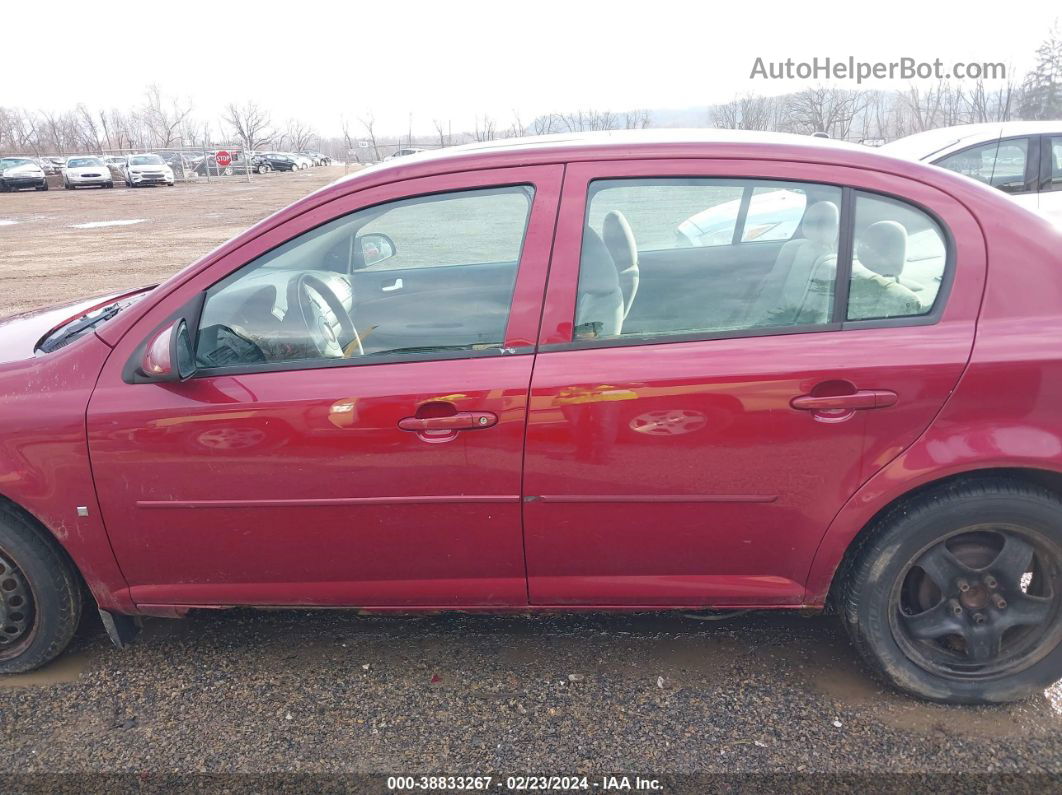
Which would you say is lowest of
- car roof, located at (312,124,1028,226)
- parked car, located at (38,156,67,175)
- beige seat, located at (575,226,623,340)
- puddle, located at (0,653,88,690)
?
puddle, located at (0,653,88,690)

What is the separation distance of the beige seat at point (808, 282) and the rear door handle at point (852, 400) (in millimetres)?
235

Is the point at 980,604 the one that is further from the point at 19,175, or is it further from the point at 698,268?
the point at 19,175

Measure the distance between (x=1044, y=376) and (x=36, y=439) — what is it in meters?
2.99

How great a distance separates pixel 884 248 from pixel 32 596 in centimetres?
297

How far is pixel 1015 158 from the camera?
7992 mm

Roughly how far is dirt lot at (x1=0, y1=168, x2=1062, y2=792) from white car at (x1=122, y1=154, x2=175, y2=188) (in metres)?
37.1

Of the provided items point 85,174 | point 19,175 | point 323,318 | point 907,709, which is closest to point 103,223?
point 19,175

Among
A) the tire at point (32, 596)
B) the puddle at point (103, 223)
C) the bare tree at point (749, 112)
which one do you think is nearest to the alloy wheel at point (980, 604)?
the tire at point (32, 596)

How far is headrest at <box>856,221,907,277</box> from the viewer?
7.88 feet

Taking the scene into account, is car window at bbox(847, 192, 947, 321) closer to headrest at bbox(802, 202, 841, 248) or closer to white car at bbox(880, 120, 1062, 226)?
headrest at bbox(802, 202, 841, 248)

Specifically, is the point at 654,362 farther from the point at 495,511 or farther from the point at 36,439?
the point at 36,439

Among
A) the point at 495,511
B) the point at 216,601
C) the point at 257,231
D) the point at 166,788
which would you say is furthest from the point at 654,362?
the point at 166,788

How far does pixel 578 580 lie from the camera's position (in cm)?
257

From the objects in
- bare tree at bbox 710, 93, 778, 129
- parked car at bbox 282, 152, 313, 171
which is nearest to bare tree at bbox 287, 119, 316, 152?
parked car at bbox 282, 152, 313, 171
